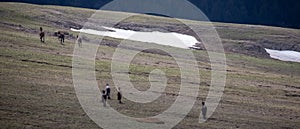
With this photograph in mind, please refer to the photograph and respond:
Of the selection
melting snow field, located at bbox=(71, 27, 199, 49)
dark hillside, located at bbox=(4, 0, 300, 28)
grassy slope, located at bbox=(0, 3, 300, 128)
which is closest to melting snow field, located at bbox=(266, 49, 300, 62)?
grassy slope, located at bbox=(0, 3, 300, 128)

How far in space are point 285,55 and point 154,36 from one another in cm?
2961

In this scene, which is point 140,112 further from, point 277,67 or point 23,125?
point 277,67

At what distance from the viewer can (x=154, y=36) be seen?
119625 mm

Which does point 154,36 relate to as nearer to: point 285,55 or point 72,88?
point 285,55

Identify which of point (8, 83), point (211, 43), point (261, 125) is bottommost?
point (261, 125)

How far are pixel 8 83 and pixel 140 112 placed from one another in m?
13.3

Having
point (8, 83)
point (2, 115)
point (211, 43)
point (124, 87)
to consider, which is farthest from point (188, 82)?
point (211, 43)

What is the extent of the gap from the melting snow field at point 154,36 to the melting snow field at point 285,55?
17.6 metres

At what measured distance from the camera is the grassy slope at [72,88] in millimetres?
45875

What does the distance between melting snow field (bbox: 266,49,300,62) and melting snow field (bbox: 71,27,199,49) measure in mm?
17611

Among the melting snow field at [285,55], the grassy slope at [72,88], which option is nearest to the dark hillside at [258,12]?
the melting snow field at [285,55]

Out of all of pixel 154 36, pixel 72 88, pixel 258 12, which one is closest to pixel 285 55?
pixel 154 36

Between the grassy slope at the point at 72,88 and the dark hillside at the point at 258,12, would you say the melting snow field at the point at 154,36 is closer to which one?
the grassy slope at the point at 72,88

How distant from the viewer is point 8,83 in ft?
173
